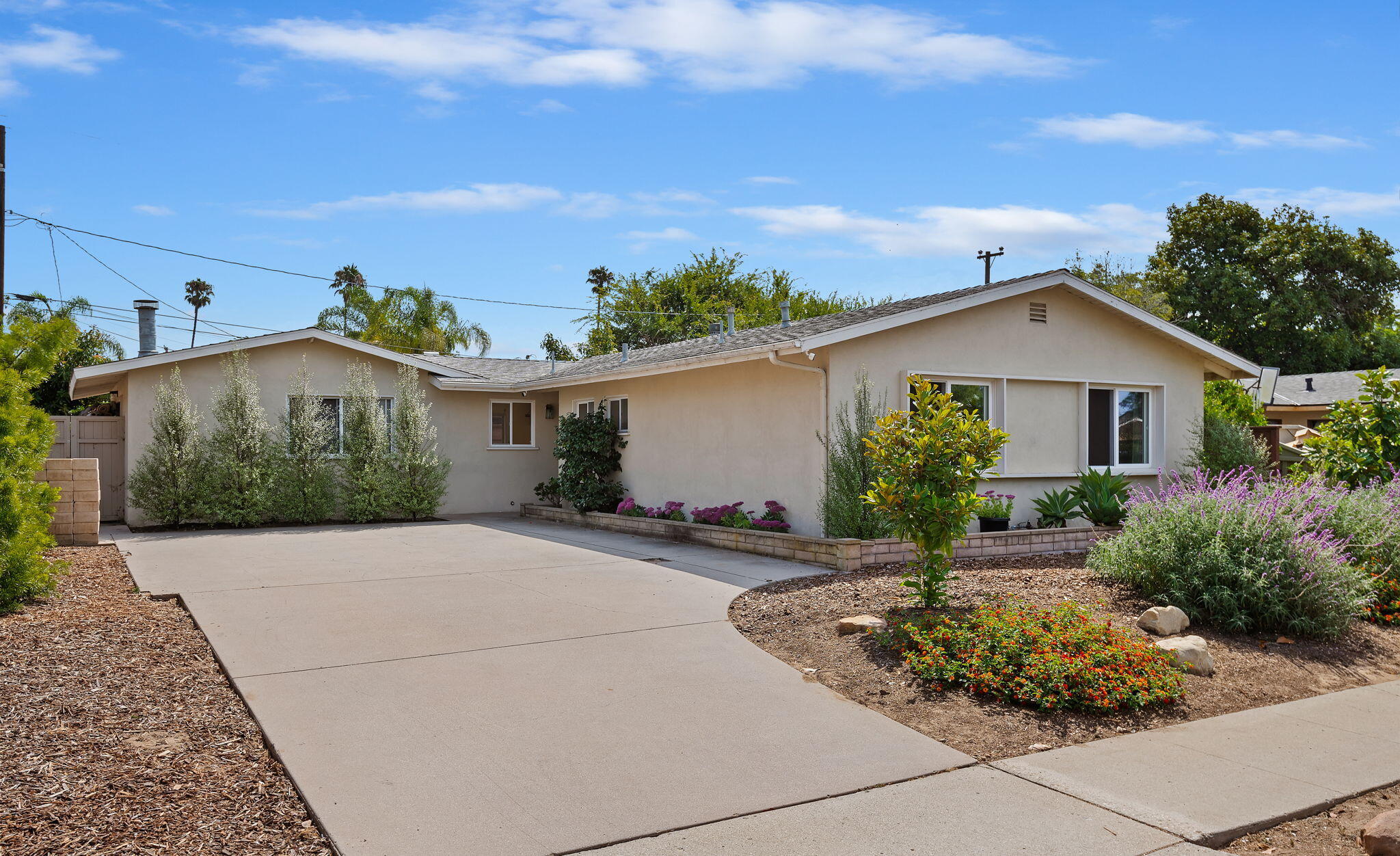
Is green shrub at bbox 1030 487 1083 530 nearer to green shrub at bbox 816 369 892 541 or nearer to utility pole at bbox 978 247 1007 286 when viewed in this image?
green shrub at bbox 816 369 892 541

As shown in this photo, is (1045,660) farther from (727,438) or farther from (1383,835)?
(727,438)

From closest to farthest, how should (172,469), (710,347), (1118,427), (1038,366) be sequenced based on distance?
1. (1038,366)
2. (1118,427)
3. (710,347)
4. (172,469)

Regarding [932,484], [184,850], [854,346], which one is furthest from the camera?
[854,346]

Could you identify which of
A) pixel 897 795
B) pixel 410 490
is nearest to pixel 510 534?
pixel 410 490

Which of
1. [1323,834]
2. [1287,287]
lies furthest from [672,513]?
[1287,287]

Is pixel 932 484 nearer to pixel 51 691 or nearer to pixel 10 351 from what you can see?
pixel 51 691

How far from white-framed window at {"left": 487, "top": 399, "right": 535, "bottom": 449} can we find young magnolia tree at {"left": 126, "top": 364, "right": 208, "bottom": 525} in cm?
552

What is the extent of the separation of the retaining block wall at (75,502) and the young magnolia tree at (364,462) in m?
4.30

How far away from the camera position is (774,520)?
12.4 m

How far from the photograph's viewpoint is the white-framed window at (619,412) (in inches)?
655

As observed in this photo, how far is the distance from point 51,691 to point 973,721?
17.5 feet

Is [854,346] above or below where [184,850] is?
above

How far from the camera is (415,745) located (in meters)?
4.65

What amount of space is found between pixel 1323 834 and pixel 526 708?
3.89 meters
